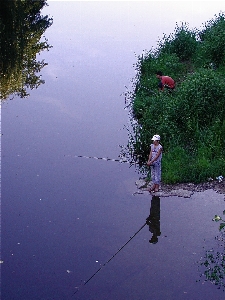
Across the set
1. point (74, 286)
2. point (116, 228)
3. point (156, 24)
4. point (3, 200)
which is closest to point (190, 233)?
point (116, 228)

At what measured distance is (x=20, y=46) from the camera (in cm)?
1744

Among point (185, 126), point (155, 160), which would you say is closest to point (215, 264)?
point (155, 160)

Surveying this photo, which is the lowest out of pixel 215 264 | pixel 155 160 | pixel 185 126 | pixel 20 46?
pixel 215 264

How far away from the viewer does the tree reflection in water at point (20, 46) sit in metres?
15.7

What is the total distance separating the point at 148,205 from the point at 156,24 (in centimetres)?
1971

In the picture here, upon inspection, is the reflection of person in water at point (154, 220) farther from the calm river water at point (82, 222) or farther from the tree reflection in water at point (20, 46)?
the tree reflection in water at point (20, 46)

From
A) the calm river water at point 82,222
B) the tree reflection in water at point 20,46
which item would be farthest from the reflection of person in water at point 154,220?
the tree reflection in water at point 20,46

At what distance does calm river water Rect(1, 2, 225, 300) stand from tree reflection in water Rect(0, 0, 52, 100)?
1.80ft

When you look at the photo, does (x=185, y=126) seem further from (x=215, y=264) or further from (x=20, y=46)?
(x=20, y=46)

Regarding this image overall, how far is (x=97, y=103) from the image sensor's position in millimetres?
15438

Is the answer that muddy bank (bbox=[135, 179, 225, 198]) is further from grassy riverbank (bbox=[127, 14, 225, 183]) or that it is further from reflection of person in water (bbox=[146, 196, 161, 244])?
reflection of person in water (bbox=[146, 196, 161, 244])

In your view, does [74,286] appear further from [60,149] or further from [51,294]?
[60,149]

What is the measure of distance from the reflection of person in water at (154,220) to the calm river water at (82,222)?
1.4 inches

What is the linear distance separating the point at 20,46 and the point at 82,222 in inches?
421
